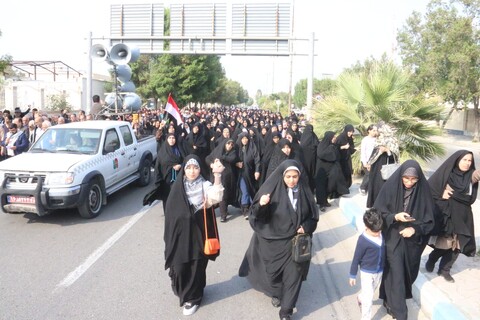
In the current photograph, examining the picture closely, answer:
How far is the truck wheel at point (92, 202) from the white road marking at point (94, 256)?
0.64 metres

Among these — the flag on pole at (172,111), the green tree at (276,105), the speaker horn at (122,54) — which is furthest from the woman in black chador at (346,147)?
the green tree at (276,105)

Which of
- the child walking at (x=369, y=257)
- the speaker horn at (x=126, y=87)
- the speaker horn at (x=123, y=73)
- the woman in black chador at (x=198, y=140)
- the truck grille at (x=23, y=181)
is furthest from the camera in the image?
the speaker horn at (x=126, y=87)

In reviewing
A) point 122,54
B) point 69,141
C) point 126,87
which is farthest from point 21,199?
point 126,87

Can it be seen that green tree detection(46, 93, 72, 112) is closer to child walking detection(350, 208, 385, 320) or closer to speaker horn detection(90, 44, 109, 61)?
speaker horn detection(90, 44, 109, 61)

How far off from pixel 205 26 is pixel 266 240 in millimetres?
16883

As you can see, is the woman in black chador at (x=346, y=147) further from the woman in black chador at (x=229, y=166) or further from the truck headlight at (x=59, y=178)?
the truck headlight at (x=59, y=178)

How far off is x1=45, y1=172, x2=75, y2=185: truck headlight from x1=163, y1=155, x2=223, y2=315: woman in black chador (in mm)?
3246

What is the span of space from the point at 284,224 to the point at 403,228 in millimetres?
1073

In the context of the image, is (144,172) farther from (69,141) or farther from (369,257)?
(369,257)

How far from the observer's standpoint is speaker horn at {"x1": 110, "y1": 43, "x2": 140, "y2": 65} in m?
12.6

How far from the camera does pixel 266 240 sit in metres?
3.84

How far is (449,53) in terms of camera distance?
22547mm

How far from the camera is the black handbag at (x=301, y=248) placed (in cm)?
360

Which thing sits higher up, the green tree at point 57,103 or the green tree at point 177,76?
the green tree at point 177,76
